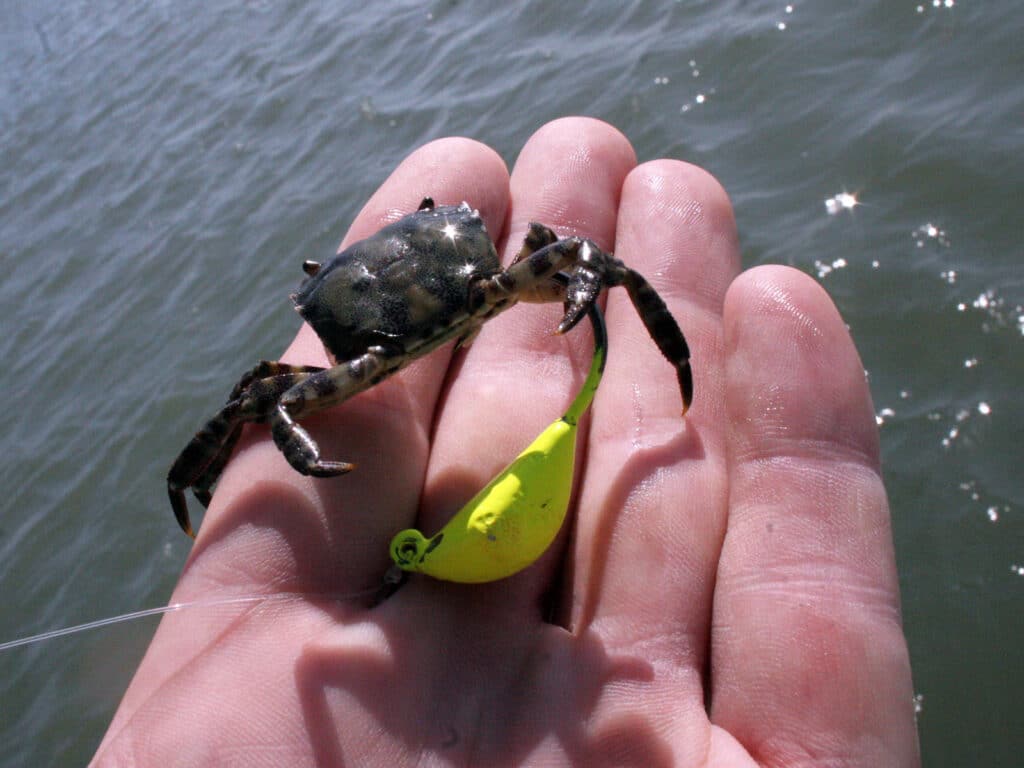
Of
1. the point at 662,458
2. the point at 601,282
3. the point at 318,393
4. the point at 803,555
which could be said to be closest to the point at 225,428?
the point at 318,393

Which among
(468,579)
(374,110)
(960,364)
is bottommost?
(960,364)

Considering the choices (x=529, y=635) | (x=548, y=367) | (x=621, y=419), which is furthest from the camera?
(x=548, y=367)

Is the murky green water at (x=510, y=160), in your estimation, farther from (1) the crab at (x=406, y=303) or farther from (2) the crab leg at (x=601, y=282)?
(1) the crab at (x=406, y=303)

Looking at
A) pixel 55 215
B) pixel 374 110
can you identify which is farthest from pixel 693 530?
pixel 55 215

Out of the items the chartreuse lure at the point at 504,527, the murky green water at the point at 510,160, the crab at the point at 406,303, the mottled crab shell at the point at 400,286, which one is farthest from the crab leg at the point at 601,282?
the murky green water at the point at 510,160

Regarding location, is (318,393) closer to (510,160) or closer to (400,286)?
(400,286)

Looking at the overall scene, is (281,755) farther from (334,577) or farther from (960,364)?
(960,364)
